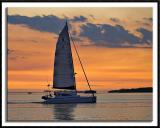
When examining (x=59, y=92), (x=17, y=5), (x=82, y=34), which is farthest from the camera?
(x=59, y=92)

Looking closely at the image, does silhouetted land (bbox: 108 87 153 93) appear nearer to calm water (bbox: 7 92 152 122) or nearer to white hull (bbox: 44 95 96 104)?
calm water (bbox: 7 92 152 122)

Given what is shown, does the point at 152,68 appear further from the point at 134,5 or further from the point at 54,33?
the point at 54,33

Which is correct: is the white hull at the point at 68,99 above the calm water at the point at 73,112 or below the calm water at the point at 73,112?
above

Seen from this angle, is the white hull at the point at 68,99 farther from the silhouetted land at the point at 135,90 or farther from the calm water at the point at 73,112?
the silhouetted land at the point at 135,90

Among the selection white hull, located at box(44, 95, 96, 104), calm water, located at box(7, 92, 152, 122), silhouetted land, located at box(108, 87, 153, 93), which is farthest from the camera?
white hull, located at box(44, 95, 96, 104)

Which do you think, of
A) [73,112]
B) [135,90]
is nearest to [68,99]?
[73,112]

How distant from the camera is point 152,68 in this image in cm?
927

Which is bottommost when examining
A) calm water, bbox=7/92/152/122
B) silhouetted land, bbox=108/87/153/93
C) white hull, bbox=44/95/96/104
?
calm water, bbox=7/92/152/122

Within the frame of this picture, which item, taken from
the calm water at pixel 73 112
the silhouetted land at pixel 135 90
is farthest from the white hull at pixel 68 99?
the silhouetted land at pixel 135 90

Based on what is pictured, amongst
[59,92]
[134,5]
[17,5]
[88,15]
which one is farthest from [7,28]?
[59,92]

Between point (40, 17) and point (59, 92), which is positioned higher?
point (40, 17)

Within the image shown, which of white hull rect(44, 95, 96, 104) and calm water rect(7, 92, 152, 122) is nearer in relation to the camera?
calm water rect(7, 92, 152, 122)

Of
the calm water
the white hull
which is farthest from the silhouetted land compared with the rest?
the white hull

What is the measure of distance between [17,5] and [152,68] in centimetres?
210
